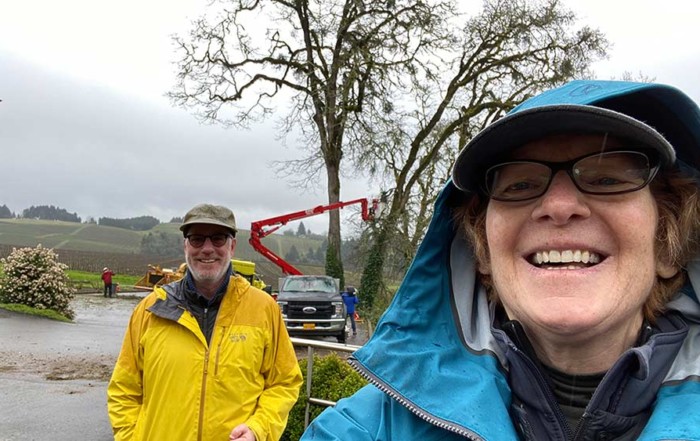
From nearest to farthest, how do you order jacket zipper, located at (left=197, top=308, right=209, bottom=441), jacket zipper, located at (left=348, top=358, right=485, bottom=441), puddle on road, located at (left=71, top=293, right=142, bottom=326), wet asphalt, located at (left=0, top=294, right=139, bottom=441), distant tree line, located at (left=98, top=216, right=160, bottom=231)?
jacket zipper, located at (left=348, top=358, right=485, bottom=441) < jacket zipper, located at (left=197, top=308, right=209, bottom=441) < wet asphalt, located at (left=0, top=294, right=139, bottom=441) < puddle on road, located at (left=71, top=293, right=142, bottom=326) < distant tree line, located at (left=98, top=216, right=160, bottom=231)

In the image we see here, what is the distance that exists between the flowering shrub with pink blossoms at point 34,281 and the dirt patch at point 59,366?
650 cm

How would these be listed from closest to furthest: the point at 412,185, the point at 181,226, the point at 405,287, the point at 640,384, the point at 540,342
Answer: the point at 640,384 < the point at 540,342 < the point at 405,287 < the point at 181,226 < the point at 412,185

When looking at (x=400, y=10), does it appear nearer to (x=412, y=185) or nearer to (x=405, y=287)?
(x=412, y=185)

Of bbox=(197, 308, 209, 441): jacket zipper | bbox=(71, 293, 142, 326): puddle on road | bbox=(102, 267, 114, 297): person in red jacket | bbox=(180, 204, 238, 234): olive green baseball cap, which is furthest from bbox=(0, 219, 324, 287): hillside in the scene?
bbox=(197, 308, 209, 441): jacket zipper

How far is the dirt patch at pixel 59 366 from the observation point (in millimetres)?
9094

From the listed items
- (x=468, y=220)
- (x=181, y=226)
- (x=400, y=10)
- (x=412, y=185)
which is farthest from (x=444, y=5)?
(x=468, y=220)

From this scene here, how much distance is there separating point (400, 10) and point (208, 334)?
19923 mm

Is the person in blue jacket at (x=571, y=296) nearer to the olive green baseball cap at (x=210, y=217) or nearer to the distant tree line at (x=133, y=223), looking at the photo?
the olive green baseball cap at (x=210, y=217)

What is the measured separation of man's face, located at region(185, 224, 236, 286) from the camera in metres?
2.91

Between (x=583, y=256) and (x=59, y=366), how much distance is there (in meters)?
11.0

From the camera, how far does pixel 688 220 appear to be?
1.17 meters

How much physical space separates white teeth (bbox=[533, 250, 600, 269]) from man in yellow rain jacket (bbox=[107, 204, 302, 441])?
198 centimetres

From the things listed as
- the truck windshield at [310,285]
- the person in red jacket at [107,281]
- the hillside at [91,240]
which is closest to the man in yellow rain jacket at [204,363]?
the truck windshield at [310,285]

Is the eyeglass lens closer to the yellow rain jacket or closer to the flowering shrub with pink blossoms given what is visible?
the yellow rain jacket
